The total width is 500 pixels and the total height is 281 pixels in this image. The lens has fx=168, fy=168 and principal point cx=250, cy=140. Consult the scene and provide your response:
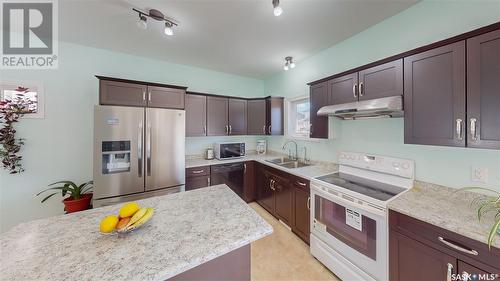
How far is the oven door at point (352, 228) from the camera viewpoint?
1.41 m

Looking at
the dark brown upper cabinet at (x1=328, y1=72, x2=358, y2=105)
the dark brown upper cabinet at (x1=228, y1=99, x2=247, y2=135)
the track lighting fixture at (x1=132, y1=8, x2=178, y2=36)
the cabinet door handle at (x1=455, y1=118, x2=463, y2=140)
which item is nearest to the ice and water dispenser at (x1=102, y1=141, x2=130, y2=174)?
the track lighting fixture at (x1=132, y1=8, x2=178, y2=36)

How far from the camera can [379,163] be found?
6.26ft

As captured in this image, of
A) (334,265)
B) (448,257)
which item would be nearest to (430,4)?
(448,257)

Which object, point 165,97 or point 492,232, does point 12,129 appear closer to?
point 165,97

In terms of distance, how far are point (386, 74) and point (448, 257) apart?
59.4 inches

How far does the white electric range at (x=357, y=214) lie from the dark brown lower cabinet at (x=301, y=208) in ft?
0.44

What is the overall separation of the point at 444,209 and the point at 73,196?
13.2ft

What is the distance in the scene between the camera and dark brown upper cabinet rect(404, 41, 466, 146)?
1.25 metres

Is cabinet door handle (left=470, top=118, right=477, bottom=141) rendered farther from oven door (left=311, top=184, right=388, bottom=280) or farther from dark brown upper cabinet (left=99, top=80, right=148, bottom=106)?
dark brown upper cabinet (left=99, top=80, right=148, bottom=106)

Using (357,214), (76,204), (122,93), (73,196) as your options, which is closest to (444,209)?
(357,214)

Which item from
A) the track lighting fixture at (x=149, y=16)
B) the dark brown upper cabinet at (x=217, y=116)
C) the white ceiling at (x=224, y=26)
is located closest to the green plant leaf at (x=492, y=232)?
the white ceiling at (x=224, y=26)

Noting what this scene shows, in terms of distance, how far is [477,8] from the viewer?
136cm

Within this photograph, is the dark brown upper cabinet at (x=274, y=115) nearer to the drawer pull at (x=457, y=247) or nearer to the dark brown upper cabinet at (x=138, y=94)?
the dark brown upper cabinet at (x=138, y=94)

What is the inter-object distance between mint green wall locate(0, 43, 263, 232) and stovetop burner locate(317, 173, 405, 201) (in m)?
3.46
